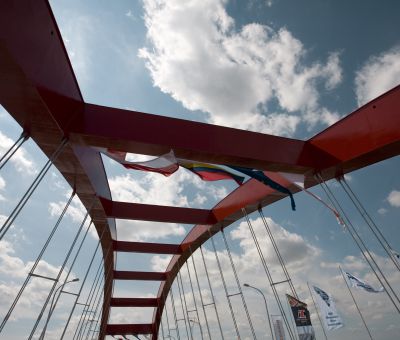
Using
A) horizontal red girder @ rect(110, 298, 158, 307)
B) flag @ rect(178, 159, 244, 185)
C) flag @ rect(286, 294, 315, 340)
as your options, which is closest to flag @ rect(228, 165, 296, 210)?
flag @ rect(178, 159, 244, 185)

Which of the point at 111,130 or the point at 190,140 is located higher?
the point at 190,140

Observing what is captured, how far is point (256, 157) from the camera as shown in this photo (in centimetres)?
720

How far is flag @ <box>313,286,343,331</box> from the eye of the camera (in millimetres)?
15758

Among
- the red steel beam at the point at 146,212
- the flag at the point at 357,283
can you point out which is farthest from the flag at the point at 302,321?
the red steel beam at the point at 146,212

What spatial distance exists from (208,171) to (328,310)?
42.5ft

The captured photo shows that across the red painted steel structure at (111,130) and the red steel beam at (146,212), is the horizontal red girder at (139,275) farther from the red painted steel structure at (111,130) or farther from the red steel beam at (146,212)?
the red painted steel structure at (111,130)

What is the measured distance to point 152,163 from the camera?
23.6 ft

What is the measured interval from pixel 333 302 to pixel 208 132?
14546mm

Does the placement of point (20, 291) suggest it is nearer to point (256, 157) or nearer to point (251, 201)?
point (256, 157)

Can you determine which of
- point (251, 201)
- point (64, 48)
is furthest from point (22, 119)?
point (251, 201)

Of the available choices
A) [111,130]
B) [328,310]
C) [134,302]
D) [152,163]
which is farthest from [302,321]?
[111,130]

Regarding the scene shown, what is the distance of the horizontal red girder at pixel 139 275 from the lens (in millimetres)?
20547

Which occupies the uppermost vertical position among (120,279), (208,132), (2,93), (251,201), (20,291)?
(120,279)

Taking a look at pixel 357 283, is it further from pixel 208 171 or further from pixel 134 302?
pixel 134 302
